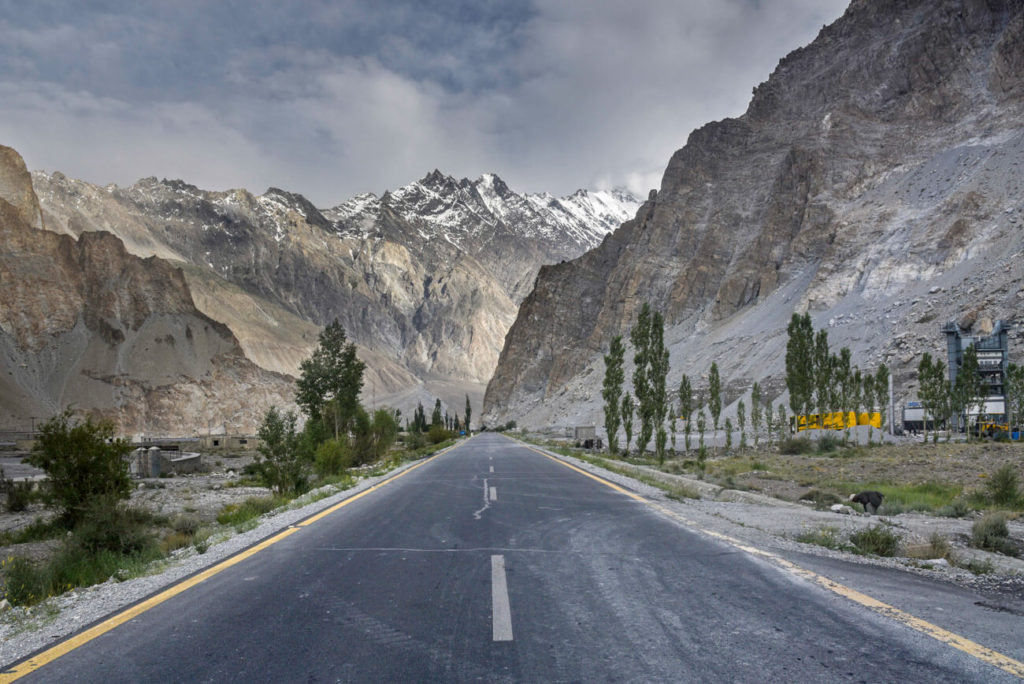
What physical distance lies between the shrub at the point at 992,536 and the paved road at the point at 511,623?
11.8 feet

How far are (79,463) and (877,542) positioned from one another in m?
14.0

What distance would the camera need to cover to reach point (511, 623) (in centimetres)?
516

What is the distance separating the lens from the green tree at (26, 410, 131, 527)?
42.3ft

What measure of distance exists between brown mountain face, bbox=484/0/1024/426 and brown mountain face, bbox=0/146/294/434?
60.9 metres

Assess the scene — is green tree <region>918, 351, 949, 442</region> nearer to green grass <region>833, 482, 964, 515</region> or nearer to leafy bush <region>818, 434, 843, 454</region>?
leafy bush <region>818, 434, 843, 454</region>

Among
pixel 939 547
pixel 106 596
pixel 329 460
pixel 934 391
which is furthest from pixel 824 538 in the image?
pixel 934 391

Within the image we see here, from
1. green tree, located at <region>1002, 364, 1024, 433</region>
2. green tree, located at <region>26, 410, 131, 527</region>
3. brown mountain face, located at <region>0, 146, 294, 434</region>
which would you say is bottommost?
Result: green tree, located at <region>26, 410, 131, 527</region>

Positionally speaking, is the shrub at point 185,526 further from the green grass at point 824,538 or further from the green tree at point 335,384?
the green tree at point 335,384

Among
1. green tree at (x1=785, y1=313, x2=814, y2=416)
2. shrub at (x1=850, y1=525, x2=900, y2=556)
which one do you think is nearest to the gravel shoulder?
shrub at (x1=850, y1=525, x2=900, y2=556)

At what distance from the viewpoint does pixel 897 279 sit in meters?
82.4

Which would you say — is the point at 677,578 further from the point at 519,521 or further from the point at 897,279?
the point at 897,279

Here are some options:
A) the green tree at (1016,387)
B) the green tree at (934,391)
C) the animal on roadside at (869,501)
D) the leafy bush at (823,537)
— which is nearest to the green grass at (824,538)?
the leafy bush at (823,537)

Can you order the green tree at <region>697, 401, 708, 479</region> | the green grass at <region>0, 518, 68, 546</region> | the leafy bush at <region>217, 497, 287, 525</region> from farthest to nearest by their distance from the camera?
1. the green tree at <region>697, 401, 708, 479</region>
2. the green grass at <region>0, 518, 68, 546</region>
3. the leafy bush at <region>217, 497, 287, 525</region>

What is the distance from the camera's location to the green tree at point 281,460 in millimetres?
20469
